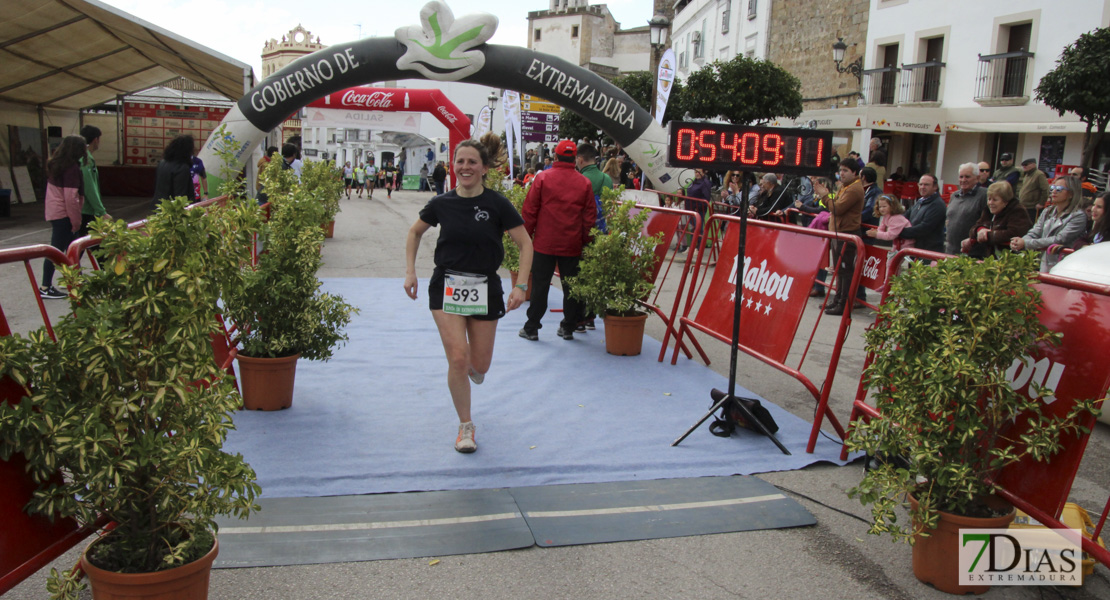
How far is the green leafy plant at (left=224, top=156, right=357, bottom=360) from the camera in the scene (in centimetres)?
505

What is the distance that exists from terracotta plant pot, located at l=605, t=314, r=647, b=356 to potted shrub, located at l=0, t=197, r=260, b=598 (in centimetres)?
Result: 455

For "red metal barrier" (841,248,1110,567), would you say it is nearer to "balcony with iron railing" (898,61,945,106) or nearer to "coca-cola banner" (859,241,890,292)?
"coca-cola banner" (859,241,890,292)

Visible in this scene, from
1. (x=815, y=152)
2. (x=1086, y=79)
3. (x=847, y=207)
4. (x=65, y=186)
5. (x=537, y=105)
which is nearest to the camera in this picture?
(x=815, y=152)

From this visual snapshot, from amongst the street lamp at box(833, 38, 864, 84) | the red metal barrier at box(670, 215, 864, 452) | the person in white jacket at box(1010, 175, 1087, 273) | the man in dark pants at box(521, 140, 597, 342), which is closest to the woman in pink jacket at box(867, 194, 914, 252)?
the person in white jacket at box(1010, 175, 1087, 273)

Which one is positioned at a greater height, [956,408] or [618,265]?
[618,265]

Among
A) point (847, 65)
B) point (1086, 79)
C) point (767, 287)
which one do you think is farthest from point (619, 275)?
point (847, 65)

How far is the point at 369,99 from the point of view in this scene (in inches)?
790

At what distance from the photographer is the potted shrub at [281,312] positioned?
506cm

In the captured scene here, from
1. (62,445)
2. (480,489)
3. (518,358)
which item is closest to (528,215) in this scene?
(518,358)

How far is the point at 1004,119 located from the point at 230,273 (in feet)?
69.8

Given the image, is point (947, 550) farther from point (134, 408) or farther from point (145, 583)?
point (134, 408)

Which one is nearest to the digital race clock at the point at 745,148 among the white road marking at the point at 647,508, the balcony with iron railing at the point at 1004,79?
the white road marking at the point at 647,508

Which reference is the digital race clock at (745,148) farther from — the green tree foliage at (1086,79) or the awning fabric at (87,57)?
the green tree foliage at (1086,79)

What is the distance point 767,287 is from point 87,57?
18.1 meters
